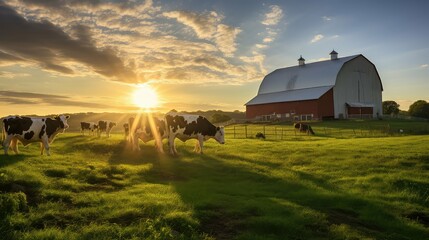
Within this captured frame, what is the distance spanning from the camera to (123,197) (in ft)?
40.1

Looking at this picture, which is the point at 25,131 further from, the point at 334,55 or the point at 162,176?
the point at 334,55

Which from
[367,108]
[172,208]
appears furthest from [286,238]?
Answer: [367,108]

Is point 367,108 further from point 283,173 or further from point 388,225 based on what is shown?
point 388,225

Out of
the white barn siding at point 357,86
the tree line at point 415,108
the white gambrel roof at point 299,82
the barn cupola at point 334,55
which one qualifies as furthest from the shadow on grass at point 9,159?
the tree line at point 415,108

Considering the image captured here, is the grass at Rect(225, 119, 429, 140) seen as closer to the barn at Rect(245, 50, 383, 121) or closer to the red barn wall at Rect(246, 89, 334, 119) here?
the red barn wall at Rect(246, 89, 334, 119)

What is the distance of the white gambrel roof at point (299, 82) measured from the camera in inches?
2764

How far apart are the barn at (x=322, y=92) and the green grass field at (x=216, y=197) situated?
154 feet

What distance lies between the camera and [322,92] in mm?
67625

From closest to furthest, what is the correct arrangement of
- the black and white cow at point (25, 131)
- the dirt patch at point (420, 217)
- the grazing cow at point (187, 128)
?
the dirt patch at point (420, 217), the black and white cow at point (25, 131), the grazing cow at point (187, 128)

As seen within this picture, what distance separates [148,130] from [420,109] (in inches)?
3274

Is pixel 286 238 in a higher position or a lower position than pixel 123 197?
lower

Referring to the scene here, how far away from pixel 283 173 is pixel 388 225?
668cm

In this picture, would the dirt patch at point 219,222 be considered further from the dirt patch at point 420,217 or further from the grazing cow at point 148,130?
the grazing cow at point 148,130

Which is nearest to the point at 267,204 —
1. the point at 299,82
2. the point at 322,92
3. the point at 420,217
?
the point at 420,217
